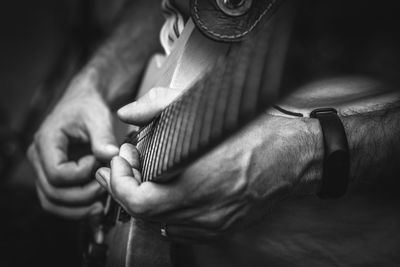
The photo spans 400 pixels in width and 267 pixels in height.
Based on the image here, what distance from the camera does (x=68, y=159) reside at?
3.12ft

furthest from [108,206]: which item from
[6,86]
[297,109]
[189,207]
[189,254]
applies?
[6,86]

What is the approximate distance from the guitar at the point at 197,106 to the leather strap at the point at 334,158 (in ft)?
0.69

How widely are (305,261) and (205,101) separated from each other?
507 millimetres

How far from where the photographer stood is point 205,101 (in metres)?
0.34

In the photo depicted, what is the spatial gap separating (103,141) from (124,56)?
0.47 m

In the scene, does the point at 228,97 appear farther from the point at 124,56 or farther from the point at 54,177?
the point at 124,56

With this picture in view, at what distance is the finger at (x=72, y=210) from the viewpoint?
0.86 m

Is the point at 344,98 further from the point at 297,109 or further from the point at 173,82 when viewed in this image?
the point at 173,82

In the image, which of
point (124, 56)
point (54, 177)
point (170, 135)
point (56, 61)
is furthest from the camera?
point (56, 61)

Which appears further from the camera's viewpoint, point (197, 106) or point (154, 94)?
point (154, 94)

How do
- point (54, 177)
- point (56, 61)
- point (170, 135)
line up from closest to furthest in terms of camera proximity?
point (170, 135)
point (54, 177)
point (56, 61)

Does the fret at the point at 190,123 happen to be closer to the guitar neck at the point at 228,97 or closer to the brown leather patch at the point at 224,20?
the guitar neck at the point at 228,97

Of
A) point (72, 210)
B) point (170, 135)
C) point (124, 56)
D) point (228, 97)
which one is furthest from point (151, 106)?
point (124, 56)

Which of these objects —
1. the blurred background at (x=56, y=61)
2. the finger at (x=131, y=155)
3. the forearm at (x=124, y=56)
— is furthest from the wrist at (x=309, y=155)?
the forearm at (x=124, y=56)
